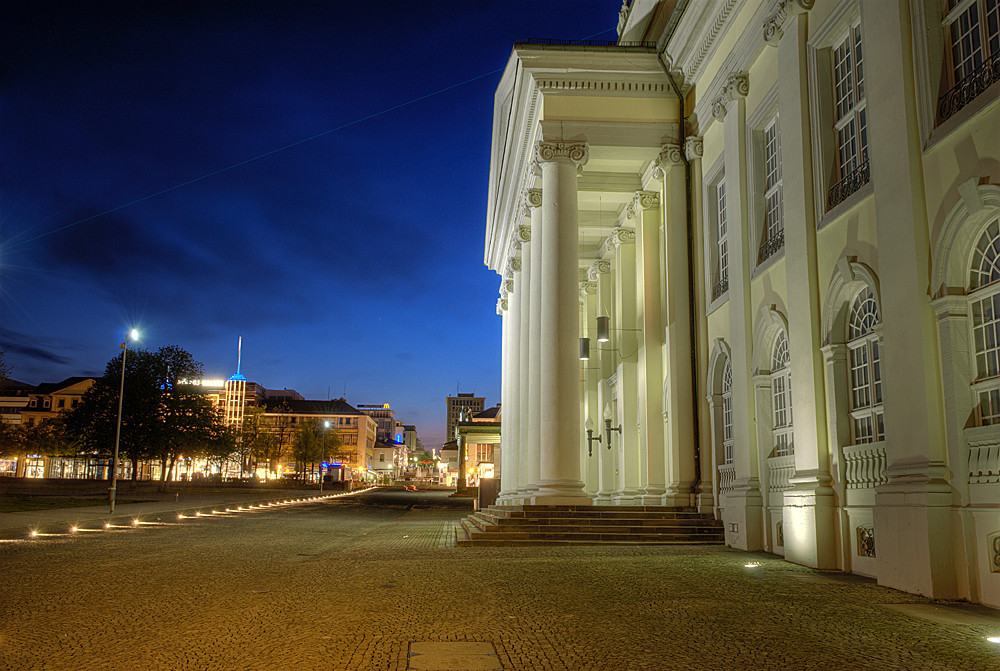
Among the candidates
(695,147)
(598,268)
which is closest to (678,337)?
(695,147)

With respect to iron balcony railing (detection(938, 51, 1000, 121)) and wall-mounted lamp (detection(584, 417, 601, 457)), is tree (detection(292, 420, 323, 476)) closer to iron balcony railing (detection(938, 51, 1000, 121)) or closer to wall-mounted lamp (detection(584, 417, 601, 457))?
wall-mounted lamp (detection(584, 417, 601, 457))

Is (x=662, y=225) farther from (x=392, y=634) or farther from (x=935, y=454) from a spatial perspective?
(x=392, y=634)

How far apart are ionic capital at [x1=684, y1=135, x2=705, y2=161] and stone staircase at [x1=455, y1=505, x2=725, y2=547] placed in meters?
10.0

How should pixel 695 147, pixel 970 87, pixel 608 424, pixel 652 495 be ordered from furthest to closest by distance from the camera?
pixel 608 424 < pixel 652 495 < pixel 695 147 < pixel 970 87

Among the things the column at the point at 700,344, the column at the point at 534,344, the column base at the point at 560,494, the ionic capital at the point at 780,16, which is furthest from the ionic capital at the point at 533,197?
the ionic capital at the point at 780,16

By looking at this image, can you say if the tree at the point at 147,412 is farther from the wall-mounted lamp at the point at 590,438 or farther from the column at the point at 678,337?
the column at the point at 678,337

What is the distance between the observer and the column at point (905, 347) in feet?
33.6

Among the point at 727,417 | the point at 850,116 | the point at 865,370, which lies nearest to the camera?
the point at 865,370

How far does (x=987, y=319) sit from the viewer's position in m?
10.2

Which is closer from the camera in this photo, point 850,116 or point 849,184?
point 849,184

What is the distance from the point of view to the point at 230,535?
21.8 m

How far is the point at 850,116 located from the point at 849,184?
1.38 m

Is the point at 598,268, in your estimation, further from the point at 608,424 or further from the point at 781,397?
the point at 781,397

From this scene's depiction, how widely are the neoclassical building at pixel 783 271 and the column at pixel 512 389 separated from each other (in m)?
0.31
